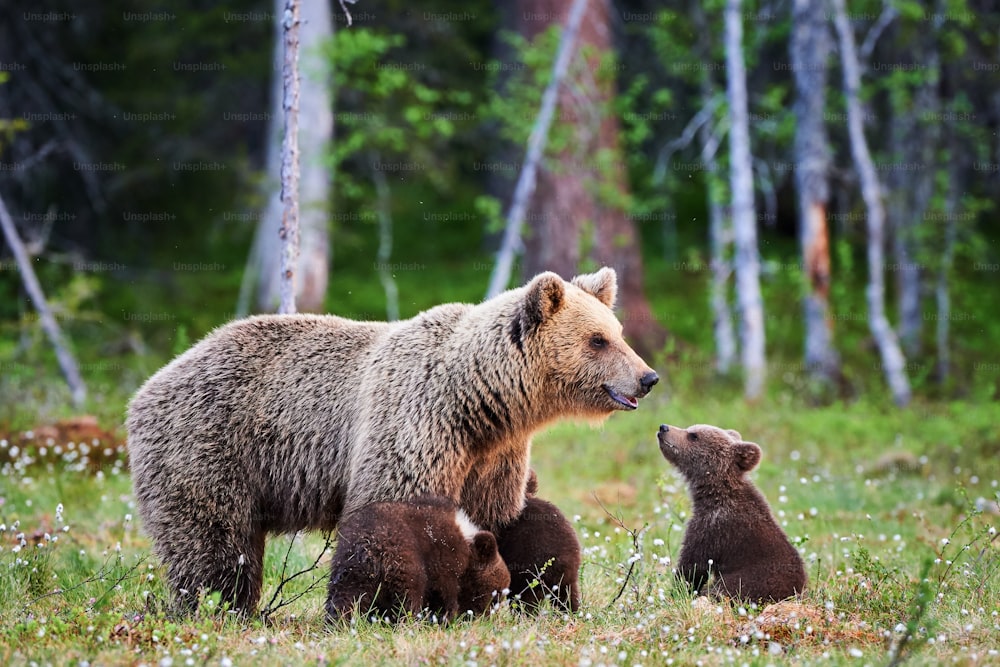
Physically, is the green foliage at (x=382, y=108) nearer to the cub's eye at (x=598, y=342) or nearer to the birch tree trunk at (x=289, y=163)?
the birch tree trunk at (x=289, y=163)

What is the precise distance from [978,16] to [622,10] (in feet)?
31.4

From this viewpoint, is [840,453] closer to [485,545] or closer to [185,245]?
[485,545]

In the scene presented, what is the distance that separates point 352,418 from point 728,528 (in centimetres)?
240

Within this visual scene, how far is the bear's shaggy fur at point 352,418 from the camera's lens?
21.2 feet

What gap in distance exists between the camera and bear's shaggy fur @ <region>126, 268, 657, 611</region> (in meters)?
6.46

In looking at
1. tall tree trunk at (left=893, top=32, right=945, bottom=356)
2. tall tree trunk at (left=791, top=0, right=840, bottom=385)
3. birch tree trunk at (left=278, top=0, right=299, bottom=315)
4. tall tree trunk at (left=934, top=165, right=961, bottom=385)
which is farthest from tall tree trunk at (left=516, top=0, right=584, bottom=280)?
birch tree trunk at (left=278, top=0, right=299, bottom=315)

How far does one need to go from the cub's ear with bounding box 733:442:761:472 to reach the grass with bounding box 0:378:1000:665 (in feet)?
1.95

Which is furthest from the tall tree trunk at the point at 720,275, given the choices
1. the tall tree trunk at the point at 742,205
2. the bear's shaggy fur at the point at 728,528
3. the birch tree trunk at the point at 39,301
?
→ the bear's shaggy fur at the point at 728,528

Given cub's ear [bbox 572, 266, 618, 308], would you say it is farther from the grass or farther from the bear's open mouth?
the grass

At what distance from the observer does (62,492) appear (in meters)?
9.41

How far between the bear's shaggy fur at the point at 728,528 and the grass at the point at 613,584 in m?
0.24

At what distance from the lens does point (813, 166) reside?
1595cm

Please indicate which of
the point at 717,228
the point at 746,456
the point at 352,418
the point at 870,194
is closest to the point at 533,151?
the point at 870,194

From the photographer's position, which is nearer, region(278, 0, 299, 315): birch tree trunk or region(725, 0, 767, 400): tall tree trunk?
region(278, 0, 299, 315): birch tree trunk
